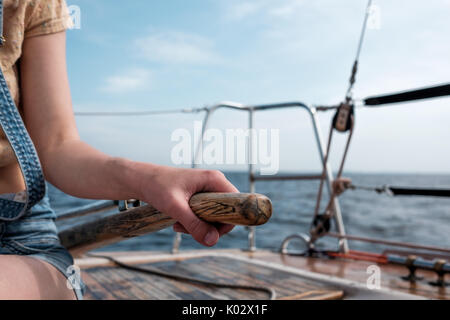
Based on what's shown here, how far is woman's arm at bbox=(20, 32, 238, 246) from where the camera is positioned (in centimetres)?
51

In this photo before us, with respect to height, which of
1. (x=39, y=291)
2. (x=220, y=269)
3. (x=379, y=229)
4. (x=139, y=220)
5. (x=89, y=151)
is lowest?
(x=379, y=229)

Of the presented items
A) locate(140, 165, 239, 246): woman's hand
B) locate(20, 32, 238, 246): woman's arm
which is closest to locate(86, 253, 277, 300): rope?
locate(20, 32, 238, 246): woman's arm

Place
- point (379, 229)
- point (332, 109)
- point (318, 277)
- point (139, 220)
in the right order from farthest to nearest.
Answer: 1. point (379, 229)
2. point (332, 109)
3. point (318, 277)
4. point (139, 220)

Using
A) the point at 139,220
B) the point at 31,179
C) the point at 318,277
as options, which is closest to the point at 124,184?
the point at 139,220

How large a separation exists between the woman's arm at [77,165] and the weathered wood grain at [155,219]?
0.02 m

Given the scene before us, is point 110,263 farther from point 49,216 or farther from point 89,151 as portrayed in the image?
point 89,151

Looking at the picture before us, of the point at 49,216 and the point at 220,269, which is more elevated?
the point at 49,216

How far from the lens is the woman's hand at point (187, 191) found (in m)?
0.49

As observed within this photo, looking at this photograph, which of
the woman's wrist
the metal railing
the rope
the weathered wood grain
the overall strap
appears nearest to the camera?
the weathered wood grain

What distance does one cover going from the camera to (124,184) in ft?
1.95

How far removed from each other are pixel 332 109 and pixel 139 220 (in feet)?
7.90

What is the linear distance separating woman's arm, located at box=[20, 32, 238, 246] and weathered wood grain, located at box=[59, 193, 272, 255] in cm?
2

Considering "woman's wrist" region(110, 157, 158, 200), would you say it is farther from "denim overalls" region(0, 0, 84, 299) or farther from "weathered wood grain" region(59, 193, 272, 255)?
"denim overalls" region(0, 0, 84, 299)

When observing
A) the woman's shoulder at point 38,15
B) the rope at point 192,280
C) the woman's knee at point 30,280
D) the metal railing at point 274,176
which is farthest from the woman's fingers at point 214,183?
the metal railing at point 274,176
